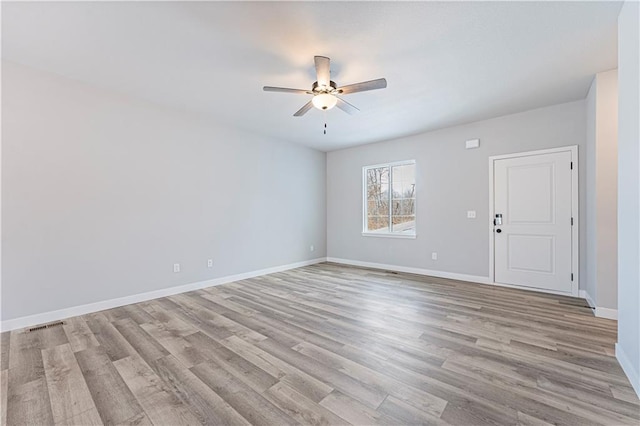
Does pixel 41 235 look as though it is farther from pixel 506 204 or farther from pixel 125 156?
pixel 506 204

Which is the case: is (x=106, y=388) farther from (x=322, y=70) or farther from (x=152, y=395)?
(x=322, y=70)

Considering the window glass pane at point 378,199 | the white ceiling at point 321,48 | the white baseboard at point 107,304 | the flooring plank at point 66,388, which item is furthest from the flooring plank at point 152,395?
the window glass pane at point 378,199

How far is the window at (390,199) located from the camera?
5.48m

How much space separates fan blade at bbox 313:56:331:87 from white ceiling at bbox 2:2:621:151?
0.53 ft

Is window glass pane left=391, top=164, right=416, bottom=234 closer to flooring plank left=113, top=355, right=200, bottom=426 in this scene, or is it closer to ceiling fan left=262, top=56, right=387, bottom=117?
ceiling fan left=262, top=56, right=387, bottom=117

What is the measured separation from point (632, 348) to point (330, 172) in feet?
18.2

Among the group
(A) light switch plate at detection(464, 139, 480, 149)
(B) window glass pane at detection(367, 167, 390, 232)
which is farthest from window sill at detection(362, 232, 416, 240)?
(A) light switch plate at detection(464, 139, 480, 149)

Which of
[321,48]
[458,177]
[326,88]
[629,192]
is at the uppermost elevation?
[321,48]

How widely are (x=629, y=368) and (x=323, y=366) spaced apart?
216cm

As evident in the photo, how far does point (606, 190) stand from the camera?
3.04 meters

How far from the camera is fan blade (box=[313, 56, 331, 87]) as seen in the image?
2439 mm

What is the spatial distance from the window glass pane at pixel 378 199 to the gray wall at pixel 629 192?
153 inches

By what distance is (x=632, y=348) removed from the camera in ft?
6.14

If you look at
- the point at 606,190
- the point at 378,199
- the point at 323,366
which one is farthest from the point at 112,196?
the point at 606,190
